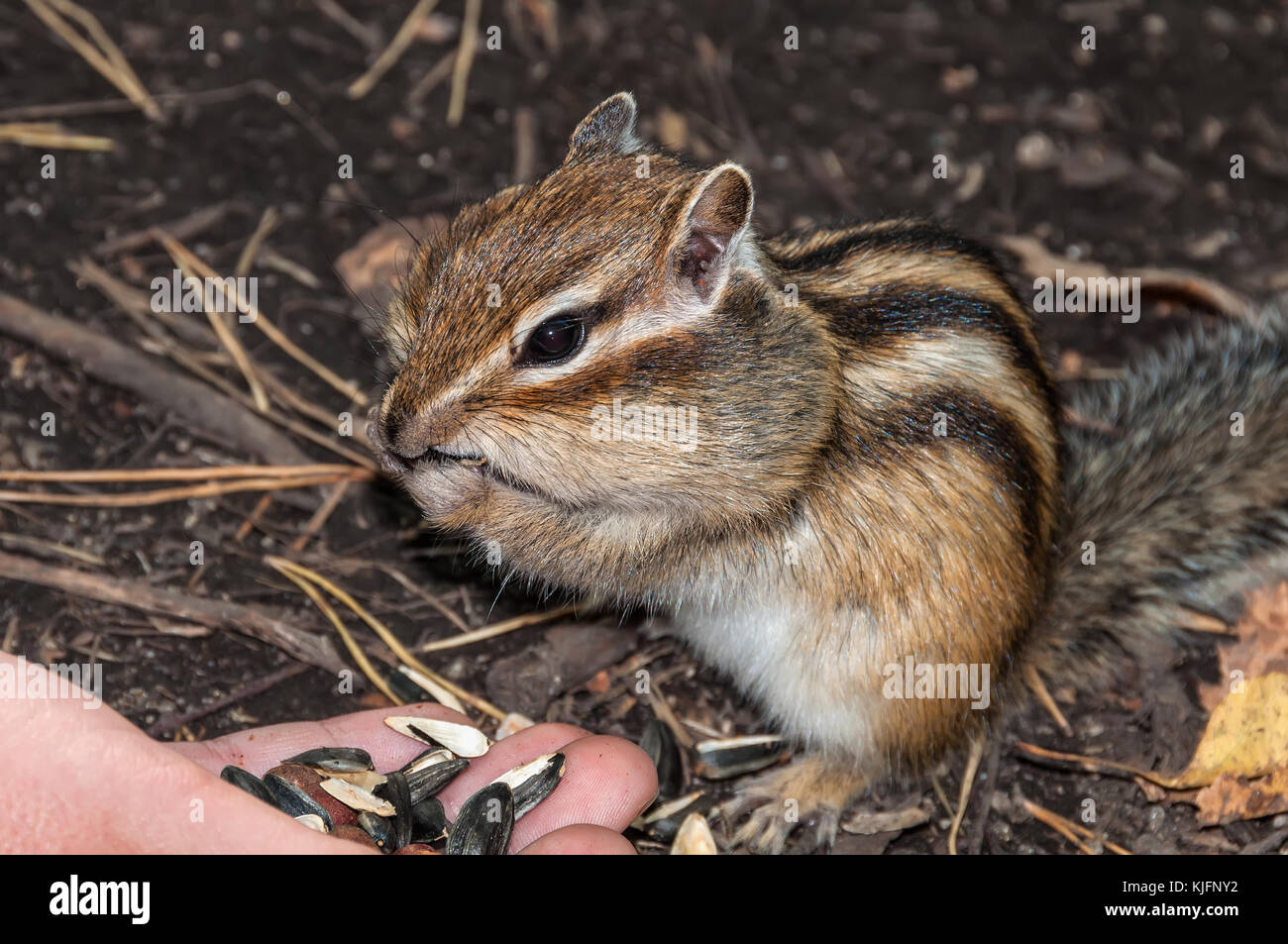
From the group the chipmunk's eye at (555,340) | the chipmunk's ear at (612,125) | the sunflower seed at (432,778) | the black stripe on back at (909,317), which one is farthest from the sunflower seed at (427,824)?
the chipmunk's ear at (612,125)

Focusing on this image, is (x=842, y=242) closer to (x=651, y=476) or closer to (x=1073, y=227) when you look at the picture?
(x=651, y=476)

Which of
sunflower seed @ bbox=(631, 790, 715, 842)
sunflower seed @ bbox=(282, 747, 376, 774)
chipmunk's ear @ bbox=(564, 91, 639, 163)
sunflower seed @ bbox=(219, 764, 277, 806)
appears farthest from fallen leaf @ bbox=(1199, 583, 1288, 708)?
sunflower seed @ bbox=(219, 764, 277, 806)

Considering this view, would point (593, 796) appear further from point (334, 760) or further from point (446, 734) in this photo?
point (334, 760)

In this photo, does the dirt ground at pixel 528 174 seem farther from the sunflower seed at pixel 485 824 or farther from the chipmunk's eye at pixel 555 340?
the chipmunk's eye at pixel 555 340

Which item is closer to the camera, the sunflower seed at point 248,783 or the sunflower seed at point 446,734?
the sunflower seed at point 248,783

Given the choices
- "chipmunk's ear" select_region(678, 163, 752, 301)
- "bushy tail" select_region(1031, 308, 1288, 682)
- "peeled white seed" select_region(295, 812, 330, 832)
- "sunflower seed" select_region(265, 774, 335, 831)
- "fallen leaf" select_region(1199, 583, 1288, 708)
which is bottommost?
"peeled white seed" select_region(295, 812, 330, 832)

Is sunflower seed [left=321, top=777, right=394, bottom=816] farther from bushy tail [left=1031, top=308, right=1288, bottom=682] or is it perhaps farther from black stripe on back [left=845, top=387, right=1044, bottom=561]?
bushy tail [left=1031, top=308, right=1288, bottom=682]

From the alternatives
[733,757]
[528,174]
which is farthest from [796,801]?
[528,174]
